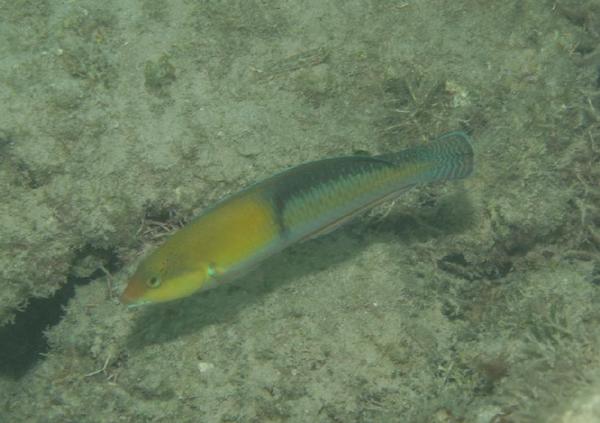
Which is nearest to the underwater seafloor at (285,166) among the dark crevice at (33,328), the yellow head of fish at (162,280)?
the dark crevice at (33,328)

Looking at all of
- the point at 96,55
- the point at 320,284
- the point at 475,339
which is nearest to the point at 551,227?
the point at 475,339

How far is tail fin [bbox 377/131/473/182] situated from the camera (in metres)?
3.36

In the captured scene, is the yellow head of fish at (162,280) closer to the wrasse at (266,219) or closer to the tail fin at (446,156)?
the wrasse at (266,219)

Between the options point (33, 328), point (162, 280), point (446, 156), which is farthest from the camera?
point (33, 328)

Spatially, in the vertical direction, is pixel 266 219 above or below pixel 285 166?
above

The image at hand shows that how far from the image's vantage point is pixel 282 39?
14.8 feet

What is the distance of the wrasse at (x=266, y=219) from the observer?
2.95 m

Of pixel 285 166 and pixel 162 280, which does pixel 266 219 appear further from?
pixel 285 166

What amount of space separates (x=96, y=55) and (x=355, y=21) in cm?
236

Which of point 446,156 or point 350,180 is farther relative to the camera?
point 446,156

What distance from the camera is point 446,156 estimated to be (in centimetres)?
338

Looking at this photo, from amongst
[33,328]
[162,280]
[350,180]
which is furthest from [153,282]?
[33,328]

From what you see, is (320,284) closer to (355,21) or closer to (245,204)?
(245,204)

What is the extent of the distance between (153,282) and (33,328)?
2.80 metres
